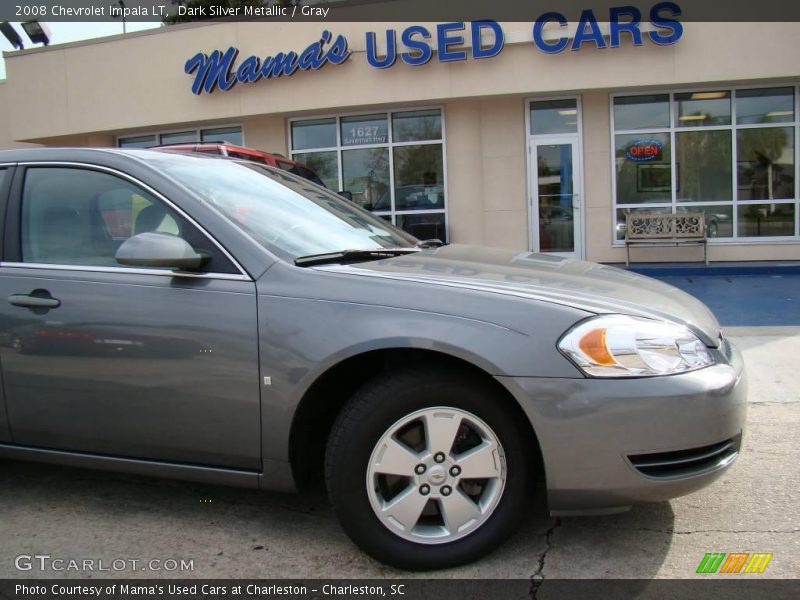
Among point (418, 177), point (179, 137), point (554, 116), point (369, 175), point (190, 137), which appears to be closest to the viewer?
point (554, 116)

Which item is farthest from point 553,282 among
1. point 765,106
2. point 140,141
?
point 140,141

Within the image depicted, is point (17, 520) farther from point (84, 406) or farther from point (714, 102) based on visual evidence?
→ point (714, 102)

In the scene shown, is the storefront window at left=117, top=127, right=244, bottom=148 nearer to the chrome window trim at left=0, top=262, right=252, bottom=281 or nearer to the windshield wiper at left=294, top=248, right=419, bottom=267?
the chrome window trim at left=0, top=262, right=252, bottom=281

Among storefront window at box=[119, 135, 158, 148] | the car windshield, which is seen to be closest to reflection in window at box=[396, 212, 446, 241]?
storefront window at box=[119, 135, 158, 148]

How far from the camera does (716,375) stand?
252cm

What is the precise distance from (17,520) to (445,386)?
2.16 m

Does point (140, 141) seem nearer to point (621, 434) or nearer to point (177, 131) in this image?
point (177, 131)

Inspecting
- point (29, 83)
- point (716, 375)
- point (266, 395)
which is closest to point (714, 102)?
point (716, 375)

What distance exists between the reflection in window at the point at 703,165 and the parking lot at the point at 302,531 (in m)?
9.21

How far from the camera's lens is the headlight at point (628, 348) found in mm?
2402

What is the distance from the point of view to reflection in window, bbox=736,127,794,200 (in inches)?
459

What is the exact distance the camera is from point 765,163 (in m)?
11.8

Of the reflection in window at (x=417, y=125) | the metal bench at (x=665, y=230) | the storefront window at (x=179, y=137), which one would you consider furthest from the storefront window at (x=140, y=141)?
the metal bench at (x=665, y=230)

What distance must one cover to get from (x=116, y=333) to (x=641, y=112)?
1122 centimetres
